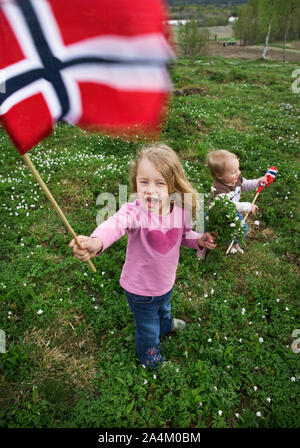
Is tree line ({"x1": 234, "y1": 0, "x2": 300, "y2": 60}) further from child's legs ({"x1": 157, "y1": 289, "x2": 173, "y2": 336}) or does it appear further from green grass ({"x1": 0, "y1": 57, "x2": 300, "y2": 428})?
child's legs ({"x1": 157, "y1": 289, "x2": 173, "y2": 336})

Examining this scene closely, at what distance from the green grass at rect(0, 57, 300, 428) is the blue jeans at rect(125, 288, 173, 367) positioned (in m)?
0.21

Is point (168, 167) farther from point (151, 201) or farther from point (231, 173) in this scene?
point (231, 173)

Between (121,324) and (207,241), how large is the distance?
1.98 m

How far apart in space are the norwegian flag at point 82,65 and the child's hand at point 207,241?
56.5 inches

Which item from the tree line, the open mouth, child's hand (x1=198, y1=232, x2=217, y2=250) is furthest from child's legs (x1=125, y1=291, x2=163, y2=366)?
the tree line

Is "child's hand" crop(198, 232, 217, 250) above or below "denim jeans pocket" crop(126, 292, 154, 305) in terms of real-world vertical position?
above

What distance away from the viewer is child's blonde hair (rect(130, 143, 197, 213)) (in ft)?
8.61

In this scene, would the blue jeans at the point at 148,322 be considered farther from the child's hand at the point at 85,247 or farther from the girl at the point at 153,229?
the child's hand at the point at 85,247

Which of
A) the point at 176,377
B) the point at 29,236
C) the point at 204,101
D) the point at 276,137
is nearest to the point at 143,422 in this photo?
the point at 176,377

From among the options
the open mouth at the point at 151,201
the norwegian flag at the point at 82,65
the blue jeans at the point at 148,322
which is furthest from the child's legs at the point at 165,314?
the norwegian flag at the point at 82,65

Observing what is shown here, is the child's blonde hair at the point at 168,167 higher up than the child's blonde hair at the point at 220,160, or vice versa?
the child's blonde hair at the point at 168,167

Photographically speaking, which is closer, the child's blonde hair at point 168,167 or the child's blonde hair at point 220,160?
the child's blonde hair at point 168,167

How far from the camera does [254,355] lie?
12.9 feet

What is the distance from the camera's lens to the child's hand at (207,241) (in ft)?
9.85
